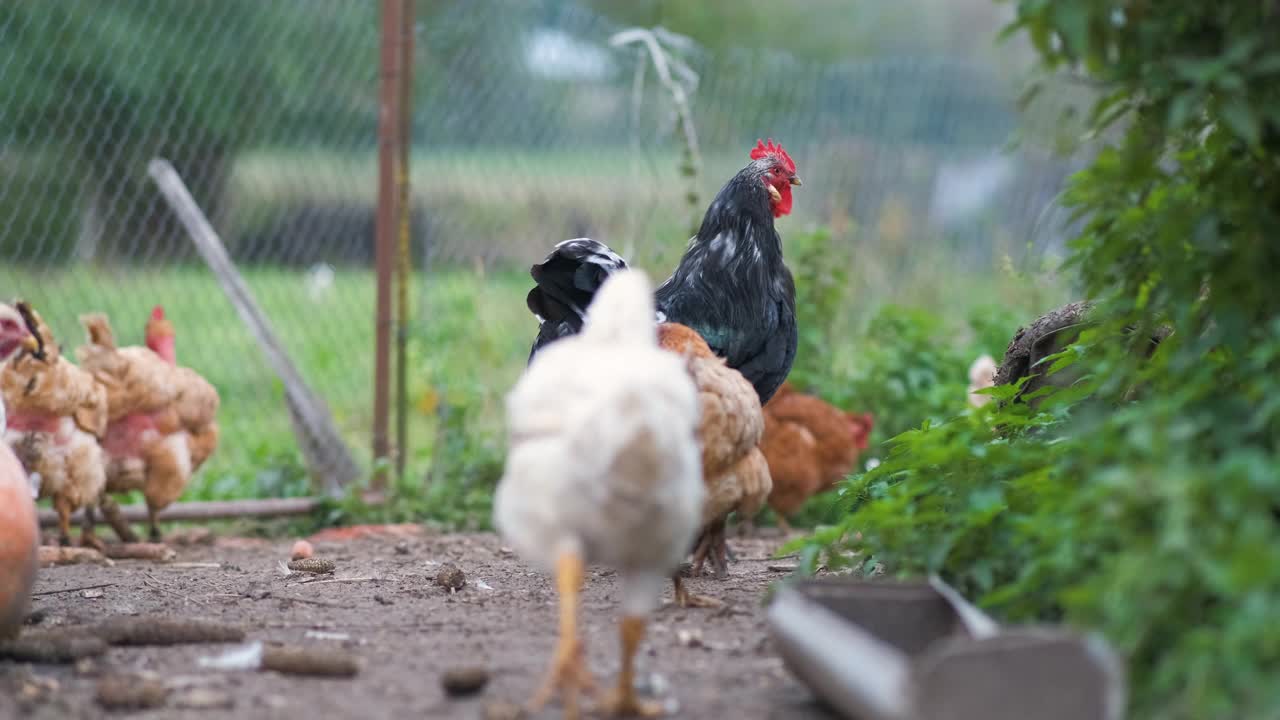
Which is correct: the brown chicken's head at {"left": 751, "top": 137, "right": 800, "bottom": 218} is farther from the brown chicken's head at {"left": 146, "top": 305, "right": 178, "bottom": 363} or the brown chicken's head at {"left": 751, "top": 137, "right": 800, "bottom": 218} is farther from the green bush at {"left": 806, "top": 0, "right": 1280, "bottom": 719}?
the brown chicken's head at {"left": 146, "top": 305, "right": 178, "bottom": 363}

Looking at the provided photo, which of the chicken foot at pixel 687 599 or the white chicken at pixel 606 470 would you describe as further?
the chicken foot at pixel 687 599

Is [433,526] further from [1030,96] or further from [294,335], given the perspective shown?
[1030,96]

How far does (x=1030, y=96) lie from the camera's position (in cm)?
306

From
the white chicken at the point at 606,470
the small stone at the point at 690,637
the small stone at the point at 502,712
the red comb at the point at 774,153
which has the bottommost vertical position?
the small stone at the point at 502,712

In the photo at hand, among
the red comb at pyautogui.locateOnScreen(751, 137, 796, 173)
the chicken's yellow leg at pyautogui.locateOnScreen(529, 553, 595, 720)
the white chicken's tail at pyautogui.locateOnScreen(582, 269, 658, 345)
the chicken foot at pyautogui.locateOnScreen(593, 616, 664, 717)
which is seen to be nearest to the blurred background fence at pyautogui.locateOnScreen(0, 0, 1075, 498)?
the red comb at pyautogui.locateOnScreen(751, 137, 796, 173)

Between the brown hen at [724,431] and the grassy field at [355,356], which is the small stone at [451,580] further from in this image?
the grassy field at [355,356]

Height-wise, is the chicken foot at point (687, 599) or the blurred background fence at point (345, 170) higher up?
the blurred background fence at point (345, 170)

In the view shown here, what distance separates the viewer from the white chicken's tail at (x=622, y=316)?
2910mm

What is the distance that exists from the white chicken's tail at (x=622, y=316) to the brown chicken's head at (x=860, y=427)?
4070 mm

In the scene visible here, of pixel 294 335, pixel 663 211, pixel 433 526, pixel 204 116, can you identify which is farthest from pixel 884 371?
pixel 204 116

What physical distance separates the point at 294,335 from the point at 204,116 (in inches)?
52.5

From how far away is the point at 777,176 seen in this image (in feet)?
18.1

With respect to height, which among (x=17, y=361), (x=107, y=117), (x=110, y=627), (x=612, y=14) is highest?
(x=612, y=14)

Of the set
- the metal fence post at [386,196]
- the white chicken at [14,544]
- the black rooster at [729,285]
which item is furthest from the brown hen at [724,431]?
the metal fence post at [386,196]
